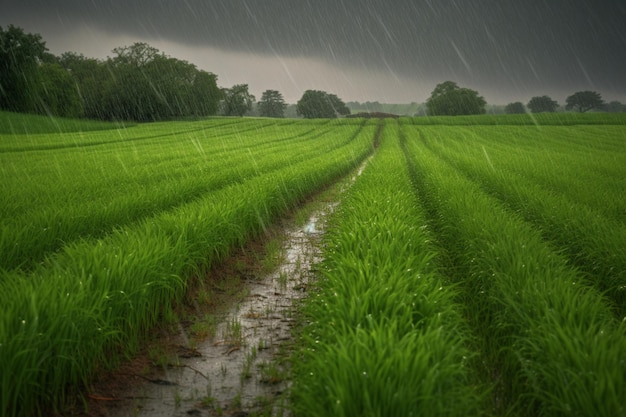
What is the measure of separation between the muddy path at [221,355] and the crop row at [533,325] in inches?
65.6

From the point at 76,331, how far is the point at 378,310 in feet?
7.27

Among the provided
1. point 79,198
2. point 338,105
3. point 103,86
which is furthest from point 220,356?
point 338,105

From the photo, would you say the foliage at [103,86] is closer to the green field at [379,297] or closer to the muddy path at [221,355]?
the green field at [379,297]

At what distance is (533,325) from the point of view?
2.65m

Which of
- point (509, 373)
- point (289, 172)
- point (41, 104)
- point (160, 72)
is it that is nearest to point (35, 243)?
point (509, 373)

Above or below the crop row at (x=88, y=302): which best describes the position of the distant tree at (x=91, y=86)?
above

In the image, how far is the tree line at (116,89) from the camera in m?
48.3

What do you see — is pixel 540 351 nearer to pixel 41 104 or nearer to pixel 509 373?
pixel 509 373

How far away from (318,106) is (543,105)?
290 feet

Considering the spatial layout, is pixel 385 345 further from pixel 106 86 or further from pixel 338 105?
pixel 338 105

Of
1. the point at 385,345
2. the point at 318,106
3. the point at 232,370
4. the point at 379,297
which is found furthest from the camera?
the point at 318,106

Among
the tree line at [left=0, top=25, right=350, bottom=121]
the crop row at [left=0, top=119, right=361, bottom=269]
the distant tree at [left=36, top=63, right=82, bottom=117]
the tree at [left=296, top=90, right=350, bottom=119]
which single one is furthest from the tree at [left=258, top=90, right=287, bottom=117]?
the crop row at [left=0, top=119, right=361, bottom=269]

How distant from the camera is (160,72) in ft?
236

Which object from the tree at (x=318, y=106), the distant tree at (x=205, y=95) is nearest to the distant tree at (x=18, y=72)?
the distant tree at (x=205, y=95)
